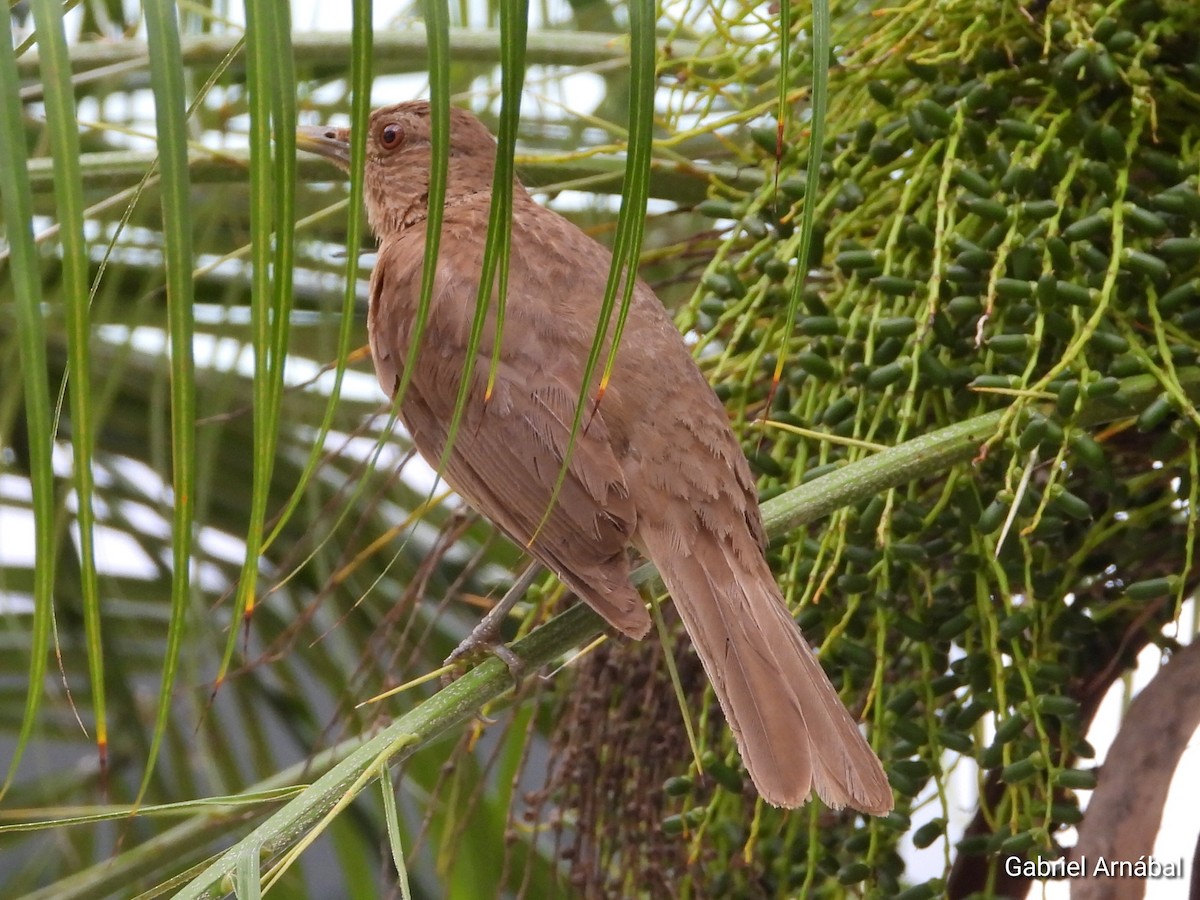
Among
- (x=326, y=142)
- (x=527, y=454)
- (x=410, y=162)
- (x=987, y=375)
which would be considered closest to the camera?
(x=987, y=375)

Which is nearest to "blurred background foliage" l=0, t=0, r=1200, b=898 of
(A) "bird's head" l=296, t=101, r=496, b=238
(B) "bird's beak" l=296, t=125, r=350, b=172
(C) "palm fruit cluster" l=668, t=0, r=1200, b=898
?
(C) "palm fruit cluster" l=668, t=0, r=1200, b=898

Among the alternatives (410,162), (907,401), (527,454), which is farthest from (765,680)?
(410,162)

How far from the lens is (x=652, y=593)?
173 centimetres

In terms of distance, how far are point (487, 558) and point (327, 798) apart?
154 cm

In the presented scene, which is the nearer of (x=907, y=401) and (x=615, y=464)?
(x=907, y=401)

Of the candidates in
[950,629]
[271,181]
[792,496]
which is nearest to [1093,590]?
[950,629]

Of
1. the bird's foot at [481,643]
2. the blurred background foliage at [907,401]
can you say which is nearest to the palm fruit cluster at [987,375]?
the blurred background foliage at [907,401]

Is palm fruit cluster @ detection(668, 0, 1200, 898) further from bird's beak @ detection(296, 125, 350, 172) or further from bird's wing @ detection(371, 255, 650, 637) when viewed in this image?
bird's beak @ detection(296, 125, 350, 172)

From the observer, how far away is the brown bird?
1.55m

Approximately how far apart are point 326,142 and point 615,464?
881mm

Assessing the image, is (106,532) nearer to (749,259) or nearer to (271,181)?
(749,259)

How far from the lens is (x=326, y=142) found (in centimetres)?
246

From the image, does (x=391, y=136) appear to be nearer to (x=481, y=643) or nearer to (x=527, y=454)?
(x=527, y=454)

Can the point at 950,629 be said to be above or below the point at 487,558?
below
